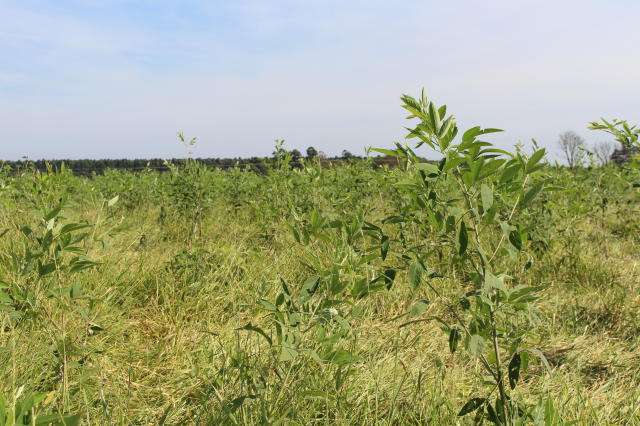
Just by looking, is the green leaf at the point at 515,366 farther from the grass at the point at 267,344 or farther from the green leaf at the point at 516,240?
the green leaf at the point at 516,240

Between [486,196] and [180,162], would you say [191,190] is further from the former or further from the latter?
[486,196]

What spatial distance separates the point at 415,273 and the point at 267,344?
1.53 metres

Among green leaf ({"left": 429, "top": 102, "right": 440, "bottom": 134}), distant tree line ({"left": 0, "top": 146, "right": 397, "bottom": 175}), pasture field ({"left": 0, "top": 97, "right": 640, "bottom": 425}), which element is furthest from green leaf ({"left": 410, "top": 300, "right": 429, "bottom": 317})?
distant tree line ({"left": 0, "top": 146, "right": 397, "bottom": 175})

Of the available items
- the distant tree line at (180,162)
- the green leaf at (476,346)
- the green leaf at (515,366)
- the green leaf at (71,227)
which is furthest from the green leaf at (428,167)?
the distant tree line at (180,162)

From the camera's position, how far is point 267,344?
2693 mm

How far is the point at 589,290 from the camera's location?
407cm

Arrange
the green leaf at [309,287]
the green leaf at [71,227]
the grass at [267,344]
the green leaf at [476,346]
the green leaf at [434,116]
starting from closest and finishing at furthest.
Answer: the green leaf at [476,346] < the green leaf at [434,116] < the green leaf at [309,287] < the grass at [267,344] < the green leaf at [71,227]

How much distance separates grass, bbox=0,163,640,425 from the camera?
1.92 metres

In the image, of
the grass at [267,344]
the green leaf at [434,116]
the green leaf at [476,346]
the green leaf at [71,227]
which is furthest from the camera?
the green leaf at [71,227]

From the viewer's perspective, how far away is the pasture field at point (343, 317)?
5.05ft

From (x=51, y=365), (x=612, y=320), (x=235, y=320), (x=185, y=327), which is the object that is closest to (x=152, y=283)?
(x=185, y=327)

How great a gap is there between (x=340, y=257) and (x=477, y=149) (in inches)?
23.5

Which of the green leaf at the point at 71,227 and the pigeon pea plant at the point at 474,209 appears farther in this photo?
the green leaf at the point at 71,227

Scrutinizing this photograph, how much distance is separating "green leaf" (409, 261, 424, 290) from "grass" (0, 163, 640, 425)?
0.14 metres
